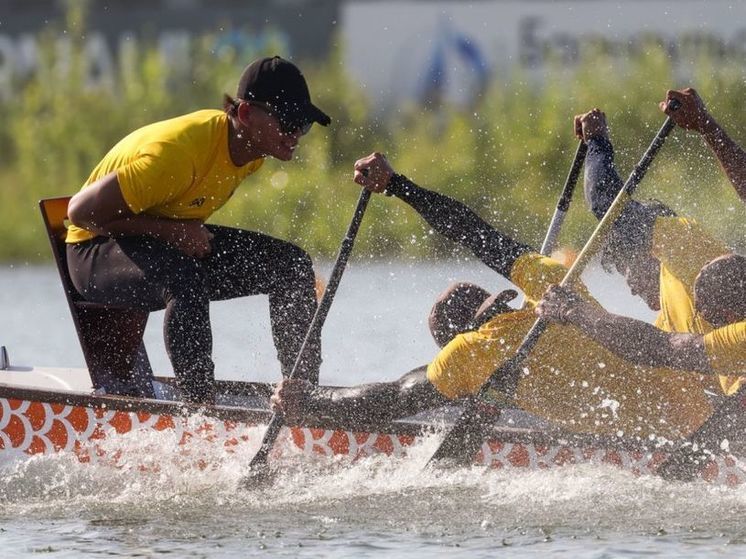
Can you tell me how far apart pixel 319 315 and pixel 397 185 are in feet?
2.82

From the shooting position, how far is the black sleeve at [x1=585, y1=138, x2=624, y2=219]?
29.6 feet

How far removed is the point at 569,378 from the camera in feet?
25.6

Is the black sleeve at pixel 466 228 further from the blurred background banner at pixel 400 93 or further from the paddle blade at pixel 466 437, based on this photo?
the blurred background banner at pixel 400 93

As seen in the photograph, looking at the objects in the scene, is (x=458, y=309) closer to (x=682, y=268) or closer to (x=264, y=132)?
(x=682, y=268)

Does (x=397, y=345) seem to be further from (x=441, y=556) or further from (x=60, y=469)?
(x=441, y=556)

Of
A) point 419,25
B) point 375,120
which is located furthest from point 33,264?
point 419,25

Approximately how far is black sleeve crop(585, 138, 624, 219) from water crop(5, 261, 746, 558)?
162cm

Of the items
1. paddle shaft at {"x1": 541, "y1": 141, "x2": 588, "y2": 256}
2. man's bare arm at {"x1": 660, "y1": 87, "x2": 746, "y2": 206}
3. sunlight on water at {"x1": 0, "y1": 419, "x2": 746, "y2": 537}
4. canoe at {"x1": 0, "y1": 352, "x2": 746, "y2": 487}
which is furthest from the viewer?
paddle shaft at {"x1": 541, "y1": 141, "x2": 588, "y2": 256}

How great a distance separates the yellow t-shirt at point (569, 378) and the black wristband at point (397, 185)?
0.68 meters

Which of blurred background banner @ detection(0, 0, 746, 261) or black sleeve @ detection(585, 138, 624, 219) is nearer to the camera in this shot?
black sleeve @ detection(585, 138, 624, 219)

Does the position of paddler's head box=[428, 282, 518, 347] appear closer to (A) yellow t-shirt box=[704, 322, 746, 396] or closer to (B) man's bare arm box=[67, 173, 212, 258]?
(A) yellow t-shirt box=[704, 322, 746, 396]

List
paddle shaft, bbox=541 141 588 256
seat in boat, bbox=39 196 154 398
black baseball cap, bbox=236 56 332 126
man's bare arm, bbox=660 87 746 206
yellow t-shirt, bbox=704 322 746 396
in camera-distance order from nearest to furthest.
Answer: yellow t-shirt, bbox=704 322 746 396 → man's bare arm, bbox=660 87 746 206 → black baseball cap, bbox=236 56 332 126 → paddle shaft, bbox=541 141 588 256 → seat in boat, bbox=39 196 154 398

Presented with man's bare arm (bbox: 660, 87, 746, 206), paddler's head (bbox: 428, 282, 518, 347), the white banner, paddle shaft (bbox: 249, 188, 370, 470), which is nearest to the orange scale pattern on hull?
paddle shaft (bbox: 249, 188, 370, 470)

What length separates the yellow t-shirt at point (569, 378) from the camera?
7.81 metres
